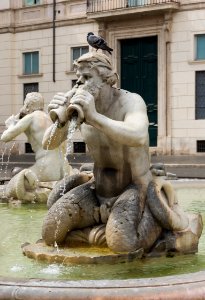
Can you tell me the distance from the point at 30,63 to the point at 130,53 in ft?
15.5

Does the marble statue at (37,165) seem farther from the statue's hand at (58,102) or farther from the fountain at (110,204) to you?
the statue's hand at (58,102)

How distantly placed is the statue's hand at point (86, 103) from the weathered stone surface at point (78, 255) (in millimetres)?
763

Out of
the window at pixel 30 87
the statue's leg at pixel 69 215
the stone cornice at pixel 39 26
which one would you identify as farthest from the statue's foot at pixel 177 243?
the window at pixel 30 87

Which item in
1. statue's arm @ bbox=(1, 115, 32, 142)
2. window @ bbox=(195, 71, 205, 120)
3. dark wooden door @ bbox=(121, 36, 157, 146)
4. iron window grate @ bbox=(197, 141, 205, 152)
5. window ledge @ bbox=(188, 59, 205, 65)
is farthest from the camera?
dark wooden door @ bbox=(121, 36, 157, 146)

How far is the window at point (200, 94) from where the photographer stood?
2434 cm

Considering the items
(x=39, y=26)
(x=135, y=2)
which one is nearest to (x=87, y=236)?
(x=135, y=2)

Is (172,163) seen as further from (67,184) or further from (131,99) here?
(131,99)

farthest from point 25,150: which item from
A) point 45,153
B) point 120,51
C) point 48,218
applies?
point 48,218

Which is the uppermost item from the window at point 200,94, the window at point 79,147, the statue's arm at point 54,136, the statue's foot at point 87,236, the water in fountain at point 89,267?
the window at point 200,94

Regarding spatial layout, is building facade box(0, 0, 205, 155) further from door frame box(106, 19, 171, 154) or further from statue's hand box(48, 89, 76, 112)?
statue's hand box(48, 89, 76, 112)

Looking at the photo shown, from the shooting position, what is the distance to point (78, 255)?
3.93 metres

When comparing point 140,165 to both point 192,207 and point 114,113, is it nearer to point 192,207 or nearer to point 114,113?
point 114,113

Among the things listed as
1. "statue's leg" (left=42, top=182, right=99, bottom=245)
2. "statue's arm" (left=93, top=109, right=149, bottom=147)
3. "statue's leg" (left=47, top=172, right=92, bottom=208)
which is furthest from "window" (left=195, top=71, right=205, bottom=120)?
"statue's arm" (left=93, top=109, right=149, bottom=147)

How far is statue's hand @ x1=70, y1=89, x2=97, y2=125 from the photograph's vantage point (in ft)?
12.5
